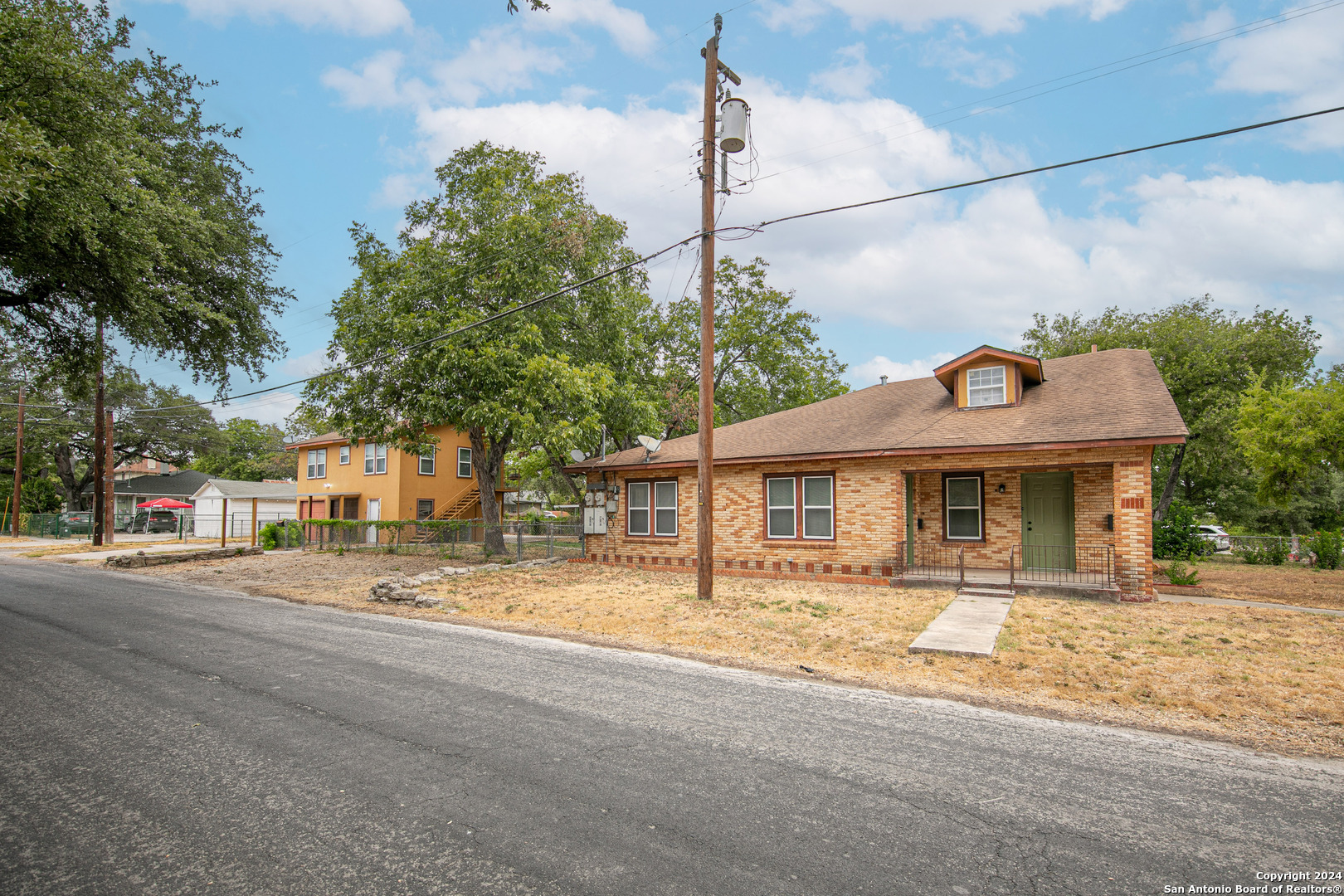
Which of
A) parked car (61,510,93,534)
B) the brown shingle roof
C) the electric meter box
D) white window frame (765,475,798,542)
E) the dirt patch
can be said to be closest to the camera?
the dirt patch

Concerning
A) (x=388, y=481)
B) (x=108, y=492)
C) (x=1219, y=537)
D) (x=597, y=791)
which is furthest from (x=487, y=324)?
(x=1219, y=537)

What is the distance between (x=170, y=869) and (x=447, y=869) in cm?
132

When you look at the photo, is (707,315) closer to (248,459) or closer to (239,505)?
(239,505)

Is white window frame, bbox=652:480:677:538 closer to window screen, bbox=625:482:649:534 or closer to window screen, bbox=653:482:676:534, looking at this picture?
window screen, bbox=653:482:676:534

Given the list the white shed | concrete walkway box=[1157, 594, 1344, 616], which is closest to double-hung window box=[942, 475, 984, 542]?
concrete walkway box=[1157, 594, 1344, 616]

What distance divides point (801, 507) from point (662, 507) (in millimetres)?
4182

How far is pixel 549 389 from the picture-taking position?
18.4 m

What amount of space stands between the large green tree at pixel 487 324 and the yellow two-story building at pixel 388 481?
10.2 metres

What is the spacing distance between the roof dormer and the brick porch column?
325cm

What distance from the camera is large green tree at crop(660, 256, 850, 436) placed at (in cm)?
3067

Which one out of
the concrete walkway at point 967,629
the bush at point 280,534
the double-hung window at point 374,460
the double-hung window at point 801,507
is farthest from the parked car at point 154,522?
the concrete walkway at point 967,629

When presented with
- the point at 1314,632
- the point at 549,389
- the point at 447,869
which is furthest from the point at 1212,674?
the point at 549,389

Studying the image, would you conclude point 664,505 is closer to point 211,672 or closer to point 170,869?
point 211,672

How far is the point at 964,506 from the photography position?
15453 mm
